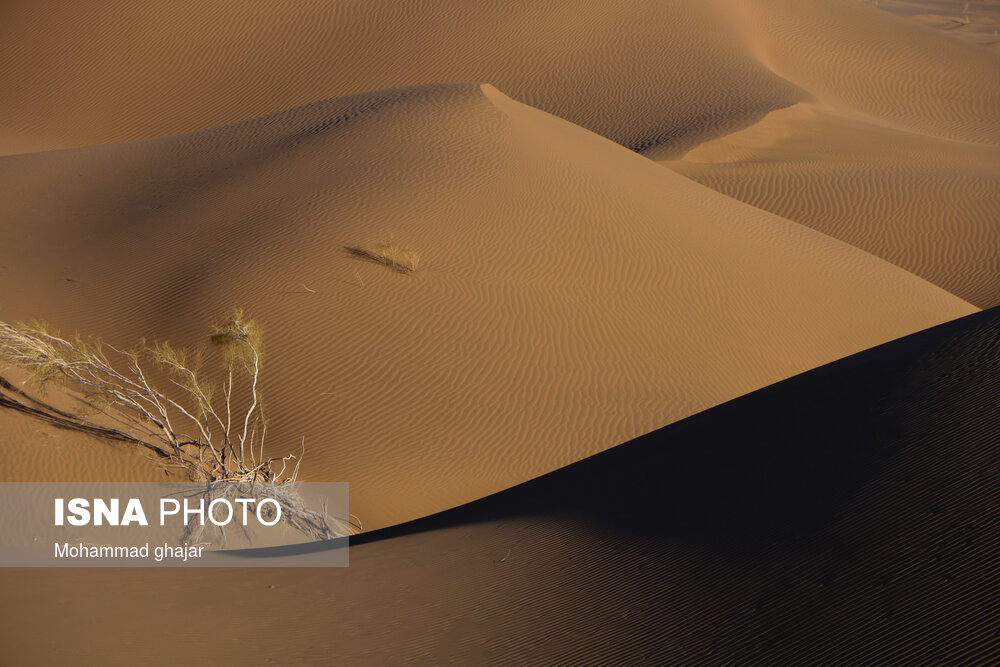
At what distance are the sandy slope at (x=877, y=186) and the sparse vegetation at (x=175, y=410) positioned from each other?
551 inches

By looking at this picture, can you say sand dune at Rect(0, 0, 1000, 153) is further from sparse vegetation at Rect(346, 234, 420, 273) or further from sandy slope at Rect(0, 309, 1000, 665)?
sandy slope at Rect(0, 309, 1000, 665)

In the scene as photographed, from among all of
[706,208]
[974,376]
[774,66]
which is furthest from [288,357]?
[774,66]

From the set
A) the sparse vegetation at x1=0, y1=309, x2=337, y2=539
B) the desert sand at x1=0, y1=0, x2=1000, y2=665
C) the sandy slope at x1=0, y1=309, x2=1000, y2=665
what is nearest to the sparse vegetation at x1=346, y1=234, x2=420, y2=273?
the desert sand at x1=0, y1=0, x2=1000, y2=665

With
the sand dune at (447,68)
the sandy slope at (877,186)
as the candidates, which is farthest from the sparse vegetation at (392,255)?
the sand dune at (447,68)

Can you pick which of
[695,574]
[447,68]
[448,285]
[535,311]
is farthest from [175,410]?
[447,68]

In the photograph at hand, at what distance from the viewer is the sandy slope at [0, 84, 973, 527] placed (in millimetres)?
10930

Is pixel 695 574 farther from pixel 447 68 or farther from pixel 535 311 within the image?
pixel 447 68

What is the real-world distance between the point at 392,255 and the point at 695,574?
28.4ft

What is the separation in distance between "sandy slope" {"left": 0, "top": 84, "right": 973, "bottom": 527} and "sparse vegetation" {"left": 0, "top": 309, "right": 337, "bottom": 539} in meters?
0.72

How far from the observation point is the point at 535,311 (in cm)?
1289

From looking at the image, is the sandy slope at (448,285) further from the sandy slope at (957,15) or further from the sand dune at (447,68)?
the sandy slope at (957,15)

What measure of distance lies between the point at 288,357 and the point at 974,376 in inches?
325

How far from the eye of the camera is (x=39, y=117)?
83.8ft

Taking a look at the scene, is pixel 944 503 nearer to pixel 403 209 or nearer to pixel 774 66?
pixel 403 209
